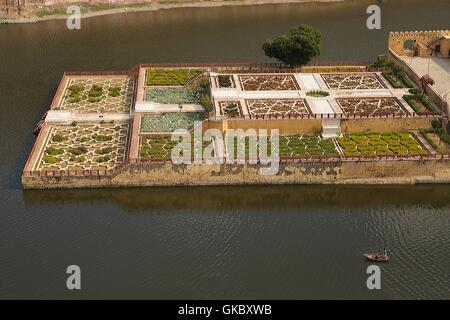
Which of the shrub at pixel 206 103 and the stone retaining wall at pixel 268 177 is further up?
the shrub at pixel 206 103

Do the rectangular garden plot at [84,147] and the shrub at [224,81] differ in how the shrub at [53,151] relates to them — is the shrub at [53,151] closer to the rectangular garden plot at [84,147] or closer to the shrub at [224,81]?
the rectangular garden plot at [84,147]

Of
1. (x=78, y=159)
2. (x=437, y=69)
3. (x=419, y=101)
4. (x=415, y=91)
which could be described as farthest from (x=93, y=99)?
(x=437, y=69)

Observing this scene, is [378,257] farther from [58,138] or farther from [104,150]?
[58,138]

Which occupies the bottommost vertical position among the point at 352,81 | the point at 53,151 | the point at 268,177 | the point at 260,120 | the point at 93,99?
the point at 268,177

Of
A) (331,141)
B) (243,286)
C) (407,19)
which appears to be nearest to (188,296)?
(243,286)

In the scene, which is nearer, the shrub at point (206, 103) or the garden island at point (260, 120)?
the garden island at point (260, 120)

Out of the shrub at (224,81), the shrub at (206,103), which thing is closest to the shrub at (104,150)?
the shrub at (206,103)

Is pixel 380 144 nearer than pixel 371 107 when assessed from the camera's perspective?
Yes
